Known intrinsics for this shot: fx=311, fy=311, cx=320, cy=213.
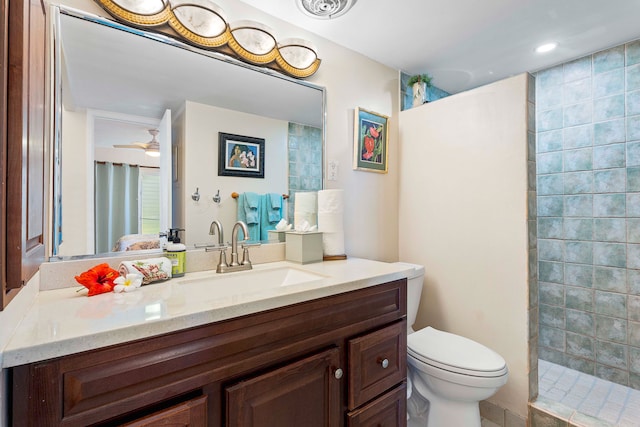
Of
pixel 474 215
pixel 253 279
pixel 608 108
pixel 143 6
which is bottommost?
pixel 253 279

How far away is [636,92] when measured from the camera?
6.53 ft

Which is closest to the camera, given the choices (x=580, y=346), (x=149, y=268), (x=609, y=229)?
(x=149, y=268)

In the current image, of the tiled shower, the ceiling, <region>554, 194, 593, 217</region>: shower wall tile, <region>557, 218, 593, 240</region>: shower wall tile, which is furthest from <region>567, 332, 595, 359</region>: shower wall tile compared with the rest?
the ceiling

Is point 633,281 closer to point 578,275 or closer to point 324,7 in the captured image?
point 578,275

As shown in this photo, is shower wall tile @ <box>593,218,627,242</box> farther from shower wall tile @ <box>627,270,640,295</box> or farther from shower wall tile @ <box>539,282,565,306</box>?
shower wall tile @ <box>539,282,565,306</box>

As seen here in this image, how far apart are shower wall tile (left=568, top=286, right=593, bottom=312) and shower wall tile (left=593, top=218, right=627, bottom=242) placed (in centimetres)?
38

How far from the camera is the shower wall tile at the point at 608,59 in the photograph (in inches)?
80.4

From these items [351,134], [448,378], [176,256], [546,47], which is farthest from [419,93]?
[176,256]

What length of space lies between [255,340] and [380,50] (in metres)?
1.90

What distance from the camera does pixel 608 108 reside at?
2100 millimetres

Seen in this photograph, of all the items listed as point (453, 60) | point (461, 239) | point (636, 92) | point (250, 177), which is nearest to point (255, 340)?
point (250, 177)

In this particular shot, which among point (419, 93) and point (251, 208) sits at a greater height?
point (419, 93)

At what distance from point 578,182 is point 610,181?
0.17m

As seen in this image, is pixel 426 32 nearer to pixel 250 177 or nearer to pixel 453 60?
pixel 453 60
